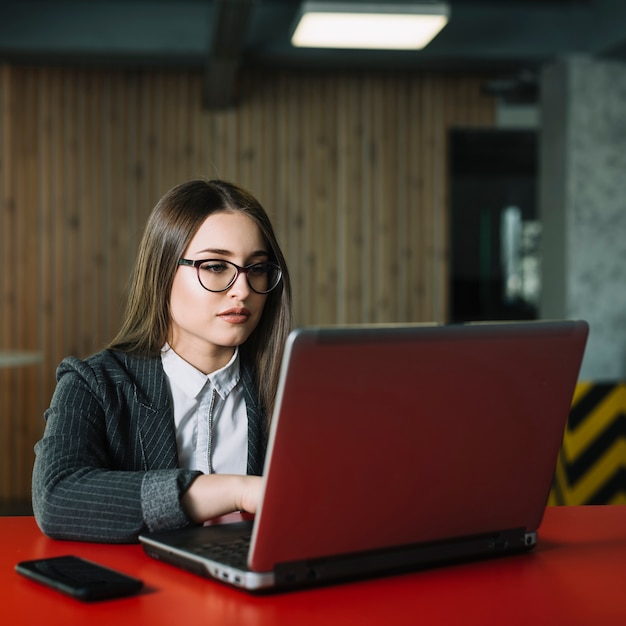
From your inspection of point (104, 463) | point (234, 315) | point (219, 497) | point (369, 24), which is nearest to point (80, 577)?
point (219, 497)

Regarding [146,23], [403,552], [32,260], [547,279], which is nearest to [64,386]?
[403,552]

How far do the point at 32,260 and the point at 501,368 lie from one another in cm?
585

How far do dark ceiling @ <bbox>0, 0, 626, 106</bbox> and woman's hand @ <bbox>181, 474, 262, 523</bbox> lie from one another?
13.2 feet

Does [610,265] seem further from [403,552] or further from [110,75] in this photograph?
[403,552]

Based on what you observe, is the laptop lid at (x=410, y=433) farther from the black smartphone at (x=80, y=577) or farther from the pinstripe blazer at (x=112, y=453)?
the pinstripe blazer at (x=112, y=453)

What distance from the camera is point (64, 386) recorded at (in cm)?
180

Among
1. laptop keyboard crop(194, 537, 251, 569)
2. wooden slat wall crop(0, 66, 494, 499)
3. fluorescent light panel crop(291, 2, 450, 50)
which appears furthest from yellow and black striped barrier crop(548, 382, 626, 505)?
wooden slat wall crop(0, 66, 494, 499)

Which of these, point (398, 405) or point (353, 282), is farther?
point (353, 282)

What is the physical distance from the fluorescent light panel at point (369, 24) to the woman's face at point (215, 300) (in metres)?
2.75

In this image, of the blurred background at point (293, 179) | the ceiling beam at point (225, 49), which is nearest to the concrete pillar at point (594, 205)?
the blurred background at point (293, 179)

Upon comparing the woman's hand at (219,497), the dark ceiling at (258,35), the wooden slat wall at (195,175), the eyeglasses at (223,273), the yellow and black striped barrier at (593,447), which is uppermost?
the dark ceiling at (258,35)

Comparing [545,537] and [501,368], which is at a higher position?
[501,368]

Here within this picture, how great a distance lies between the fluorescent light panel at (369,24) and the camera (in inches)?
174

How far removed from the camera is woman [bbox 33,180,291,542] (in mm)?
1780
